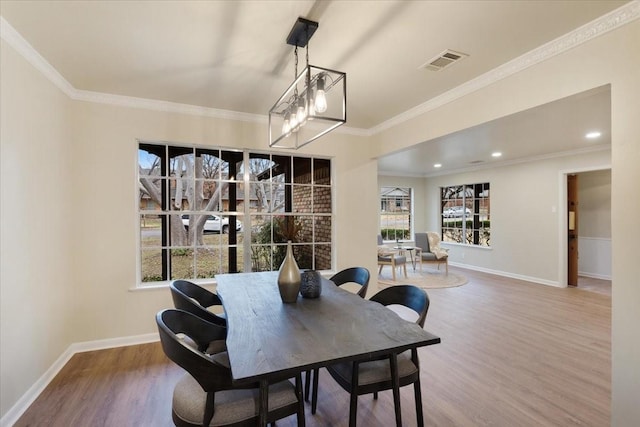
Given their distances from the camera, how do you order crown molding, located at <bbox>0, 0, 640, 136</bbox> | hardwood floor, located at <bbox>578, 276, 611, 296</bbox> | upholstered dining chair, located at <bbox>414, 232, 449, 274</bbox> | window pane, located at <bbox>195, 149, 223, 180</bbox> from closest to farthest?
crown molding, located at <bbox>0, 0, 640, 136</bbox>, window pane, located at <bbox>195, 149, 223, 180</bbox>, hardwood floor, located at <bbox>578, 276, 611, 296</bbox>, upholstered dining chair, located at <bbox>414, 232, 449, 274</bbox>

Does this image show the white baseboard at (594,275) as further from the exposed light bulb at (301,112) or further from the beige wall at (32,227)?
the beige wall at (32,227)

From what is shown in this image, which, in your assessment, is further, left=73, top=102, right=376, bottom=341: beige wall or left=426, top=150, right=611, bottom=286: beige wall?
left=426, top=150, right=611, bottom=286: beige wall

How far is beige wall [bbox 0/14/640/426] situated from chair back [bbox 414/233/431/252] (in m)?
3.92

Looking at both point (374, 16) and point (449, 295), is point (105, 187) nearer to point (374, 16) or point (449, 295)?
point (374, 16)

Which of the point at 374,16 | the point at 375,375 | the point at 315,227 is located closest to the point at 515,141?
the point at 315,227

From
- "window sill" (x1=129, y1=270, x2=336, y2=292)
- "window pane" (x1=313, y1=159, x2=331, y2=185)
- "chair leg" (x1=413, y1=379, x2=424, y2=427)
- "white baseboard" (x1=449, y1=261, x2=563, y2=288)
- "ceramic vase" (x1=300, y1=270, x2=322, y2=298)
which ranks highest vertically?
"window pane" (x1=313, y1=159, x2=331, y2=185)

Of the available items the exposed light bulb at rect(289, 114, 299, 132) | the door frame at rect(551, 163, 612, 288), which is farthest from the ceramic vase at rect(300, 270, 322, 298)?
the door frame at rect(551, 163, 612, 288)

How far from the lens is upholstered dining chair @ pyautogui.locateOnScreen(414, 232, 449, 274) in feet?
23.0

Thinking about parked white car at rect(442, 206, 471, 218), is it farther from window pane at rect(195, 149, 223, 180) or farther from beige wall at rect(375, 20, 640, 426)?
window pane at rect(195, 149, 223, 180)

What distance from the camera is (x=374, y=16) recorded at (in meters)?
1.88

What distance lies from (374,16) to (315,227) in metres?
2.81

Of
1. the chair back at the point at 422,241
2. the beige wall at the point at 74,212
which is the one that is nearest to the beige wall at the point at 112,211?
the beige wall at the point at 74,212

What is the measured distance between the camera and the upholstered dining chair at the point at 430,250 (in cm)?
702

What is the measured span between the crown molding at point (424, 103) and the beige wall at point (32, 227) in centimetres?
9
